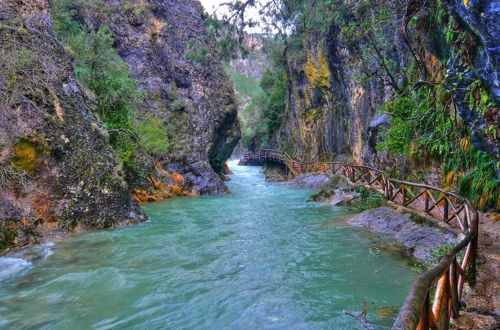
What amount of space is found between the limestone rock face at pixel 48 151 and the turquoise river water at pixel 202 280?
0.90 metres

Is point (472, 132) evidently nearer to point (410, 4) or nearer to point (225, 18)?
point (410, 4)

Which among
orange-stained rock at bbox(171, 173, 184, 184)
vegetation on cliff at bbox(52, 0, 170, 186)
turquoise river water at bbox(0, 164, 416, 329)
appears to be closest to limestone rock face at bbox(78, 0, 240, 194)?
orange-stained rock at bbox(171, 173, 184, 184)

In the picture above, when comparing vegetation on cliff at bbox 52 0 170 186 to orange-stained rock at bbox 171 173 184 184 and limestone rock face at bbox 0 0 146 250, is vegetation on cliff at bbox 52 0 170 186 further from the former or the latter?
limestone rock face at bbox 0 0 146 250

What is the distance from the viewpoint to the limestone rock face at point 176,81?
2253cm

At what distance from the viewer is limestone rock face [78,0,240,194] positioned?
22531 millimetres

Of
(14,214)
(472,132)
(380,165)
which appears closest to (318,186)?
(380,165)

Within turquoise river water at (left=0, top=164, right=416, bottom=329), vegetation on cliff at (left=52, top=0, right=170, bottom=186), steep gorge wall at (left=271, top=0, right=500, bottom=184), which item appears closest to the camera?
turquoise river water at (left=0, top=164, right=416, bottom=329)

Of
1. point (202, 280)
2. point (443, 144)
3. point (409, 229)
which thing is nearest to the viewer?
point (202, 280)

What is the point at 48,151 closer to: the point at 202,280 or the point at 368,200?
the point at 202,280

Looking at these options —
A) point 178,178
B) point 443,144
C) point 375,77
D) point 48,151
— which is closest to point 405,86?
point 375,77

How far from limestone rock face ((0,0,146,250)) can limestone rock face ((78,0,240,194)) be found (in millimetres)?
10383

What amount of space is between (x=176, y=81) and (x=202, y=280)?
20358 millimetres

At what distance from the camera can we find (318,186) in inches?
854

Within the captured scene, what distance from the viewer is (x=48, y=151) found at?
31.2ft
